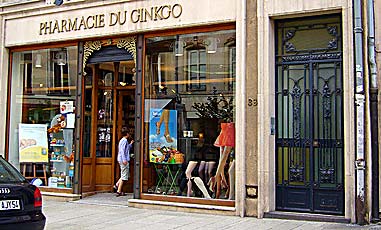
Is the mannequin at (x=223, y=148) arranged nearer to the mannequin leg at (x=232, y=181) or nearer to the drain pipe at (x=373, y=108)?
the mannequin leg at (x=232, y=181)

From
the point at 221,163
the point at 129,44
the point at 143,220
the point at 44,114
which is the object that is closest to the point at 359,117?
the point at 221,163

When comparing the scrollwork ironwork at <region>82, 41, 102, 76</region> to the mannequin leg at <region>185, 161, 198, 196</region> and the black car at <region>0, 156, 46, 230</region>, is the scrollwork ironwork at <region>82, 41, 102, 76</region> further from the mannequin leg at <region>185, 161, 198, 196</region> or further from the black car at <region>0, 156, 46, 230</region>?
the black car at <region>0, 156, 46, 230</region>

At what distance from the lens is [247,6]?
34.5ft

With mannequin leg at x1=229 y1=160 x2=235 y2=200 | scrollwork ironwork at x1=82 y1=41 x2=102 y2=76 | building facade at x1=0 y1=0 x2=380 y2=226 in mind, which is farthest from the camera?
scrollwork ironwork at x1=82 y1=41 x2=102 y2=76

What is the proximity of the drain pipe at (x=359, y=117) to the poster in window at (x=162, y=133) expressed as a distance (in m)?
4.10

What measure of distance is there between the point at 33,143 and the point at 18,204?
6703mm

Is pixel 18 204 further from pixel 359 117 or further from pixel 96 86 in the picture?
pixel 96 86

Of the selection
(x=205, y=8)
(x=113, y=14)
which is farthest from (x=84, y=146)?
(x=205, y=8)

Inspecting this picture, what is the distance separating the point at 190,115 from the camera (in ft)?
37.8

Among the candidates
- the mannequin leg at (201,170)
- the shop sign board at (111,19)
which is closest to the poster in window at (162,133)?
the mannequin leg at (201,170)

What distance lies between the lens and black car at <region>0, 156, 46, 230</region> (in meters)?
7.10

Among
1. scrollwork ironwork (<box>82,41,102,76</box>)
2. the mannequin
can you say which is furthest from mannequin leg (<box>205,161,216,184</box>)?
scrollwork ironwork (<box>82,41,102,76</box>)

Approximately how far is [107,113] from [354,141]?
6859mm

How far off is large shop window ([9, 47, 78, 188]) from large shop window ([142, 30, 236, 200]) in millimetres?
2362
